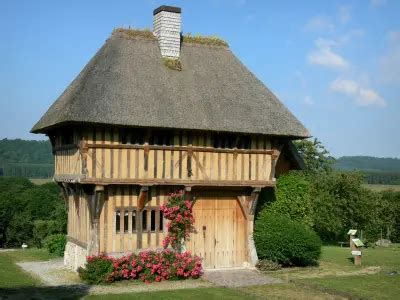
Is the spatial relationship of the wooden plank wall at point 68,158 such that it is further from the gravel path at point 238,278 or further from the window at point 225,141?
the gravel path at point 238,278

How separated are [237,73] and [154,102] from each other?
184 inches

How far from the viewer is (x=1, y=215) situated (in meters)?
57.0

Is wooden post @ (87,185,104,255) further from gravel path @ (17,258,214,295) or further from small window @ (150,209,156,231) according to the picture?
small window @ (150,209,156,231)

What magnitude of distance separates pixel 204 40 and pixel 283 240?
337 inches

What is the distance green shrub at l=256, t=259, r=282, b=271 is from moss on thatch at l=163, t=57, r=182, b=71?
7807 mm

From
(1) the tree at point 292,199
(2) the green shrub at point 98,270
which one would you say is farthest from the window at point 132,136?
(1) the tree at point 292,199

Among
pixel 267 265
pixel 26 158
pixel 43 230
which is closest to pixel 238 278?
pixel 267 265

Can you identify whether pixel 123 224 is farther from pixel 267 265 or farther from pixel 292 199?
pixel 292 199

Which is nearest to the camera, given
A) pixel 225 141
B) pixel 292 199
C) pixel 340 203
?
pixel 225 141

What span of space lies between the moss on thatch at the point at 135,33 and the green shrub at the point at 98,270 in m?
8.44

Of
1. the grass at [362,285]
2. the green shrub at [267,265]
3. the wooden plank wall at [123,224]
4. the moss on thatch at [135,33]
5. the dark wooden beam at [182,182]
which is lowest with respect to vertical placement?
the grass at [362,285]

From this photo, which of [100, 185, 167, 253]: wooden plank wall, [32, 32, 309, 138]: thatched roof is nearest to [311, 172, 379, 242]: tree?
[32, 32, 309, 138]: thatched roof

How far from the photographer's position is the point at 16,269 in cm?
2223

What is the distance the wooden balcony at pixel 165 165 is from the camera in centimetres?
1941
